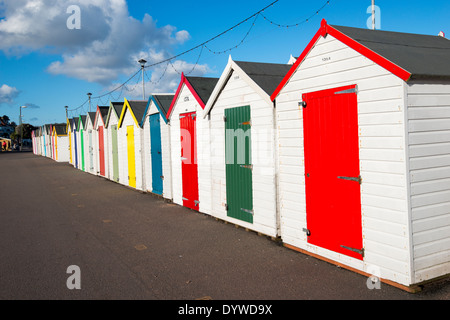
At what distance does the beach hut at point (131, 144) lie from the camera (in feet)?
48.5

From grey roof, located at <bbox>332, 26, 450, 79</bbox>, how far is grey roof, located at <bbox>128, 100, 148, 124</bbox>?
10.2 m

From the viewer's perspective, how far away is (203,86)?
1053 centimetres

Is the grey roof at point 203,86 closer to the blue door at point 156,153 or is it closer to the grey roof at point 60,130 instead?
→ the blue door at point 156,153

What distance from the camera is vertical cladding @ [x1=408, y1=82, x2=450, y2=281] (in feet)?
15.5

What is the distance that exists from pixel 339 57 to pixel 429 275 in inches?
122

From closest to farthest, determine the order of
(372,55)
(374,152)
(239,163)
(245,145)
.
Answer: (372,55)
(374,152)
(245,145)
(239,163)

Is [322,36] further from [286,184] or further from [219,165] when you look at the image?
[219,165]

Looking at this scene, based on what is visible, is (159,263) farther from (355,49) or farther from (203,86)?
(203,86)

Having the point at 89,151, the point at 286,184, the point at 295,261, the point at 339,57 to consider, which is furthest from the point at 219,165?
the point at 89,151

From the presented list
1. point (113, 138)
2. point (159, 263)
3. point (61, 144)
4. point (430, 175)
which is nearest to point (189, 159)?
point (159, 263)

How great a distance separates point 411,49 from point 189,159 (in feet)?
21.3

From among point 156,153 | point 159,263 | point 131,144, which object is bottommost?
point 159,263

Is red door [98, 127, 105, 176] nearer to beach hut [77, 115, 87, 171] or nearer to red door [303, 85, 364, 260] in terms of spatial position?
beach hut [77, 115, 87, 171]

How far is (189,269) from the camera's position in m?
5.81
